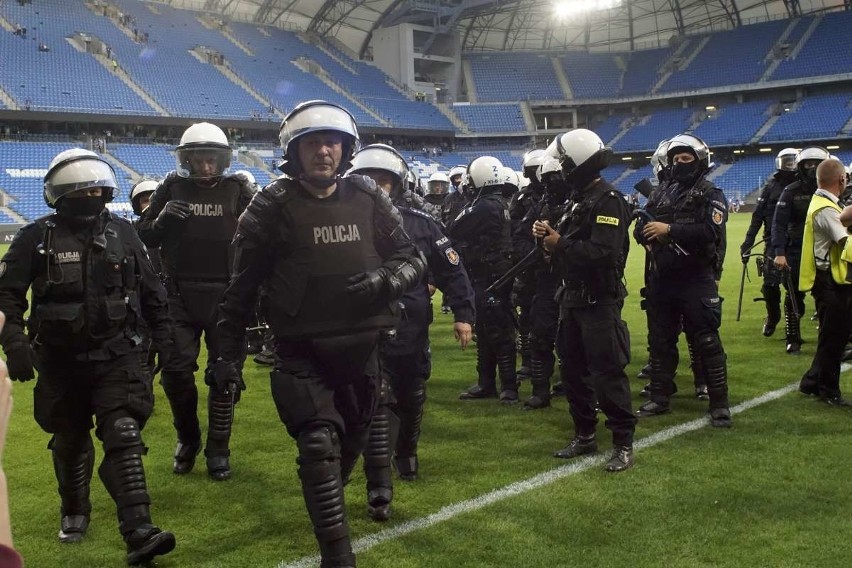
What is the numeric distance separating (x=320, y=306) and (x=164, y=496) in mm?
2326

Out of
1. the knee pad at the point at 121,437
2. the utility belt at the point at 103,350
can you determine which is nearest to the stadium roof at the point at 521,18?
the utility belt at the point at 103,350

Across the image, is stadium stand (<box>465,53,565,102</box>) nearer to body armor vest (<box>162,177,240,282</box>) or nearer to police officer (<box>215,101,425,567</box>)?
body armor vest (<box>162,177,240,282</box>)

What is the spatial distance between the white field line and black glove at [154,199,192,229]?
249 cm

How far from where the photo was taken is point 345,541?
3.46m

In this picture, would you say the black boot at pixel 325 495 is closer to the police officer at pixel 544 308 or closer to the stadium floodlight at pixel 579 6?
the police officer at pixel 544 308

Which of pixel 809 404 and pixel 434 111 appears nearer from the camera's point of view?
pixel 809 404

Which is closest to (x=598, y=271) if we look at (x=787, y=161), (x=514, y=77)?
(x=787, y=161)

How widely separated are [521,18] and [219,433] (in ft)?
182

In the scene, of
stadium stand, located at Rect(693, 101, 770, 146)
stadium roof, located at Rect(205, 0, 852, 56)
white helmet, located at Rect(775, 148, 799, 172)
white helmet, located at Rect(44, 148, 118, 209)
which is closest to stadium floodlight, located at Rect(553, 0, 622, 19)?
stadium roof, located at Rect(205, 0, 852, 56)

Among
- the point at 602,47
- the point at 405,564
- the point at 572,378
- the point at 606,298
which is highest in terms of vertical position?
the point at 602,47

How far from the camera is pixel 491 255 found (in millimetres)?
7242

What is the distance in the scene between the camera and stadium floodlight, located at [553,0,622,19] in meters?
52.0

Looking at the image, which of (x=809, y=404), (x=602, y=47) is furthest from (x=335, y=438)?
(x=602, y=47)

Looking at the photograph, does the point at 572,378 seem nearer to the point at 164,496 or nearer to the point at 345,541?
the point at 345,541
